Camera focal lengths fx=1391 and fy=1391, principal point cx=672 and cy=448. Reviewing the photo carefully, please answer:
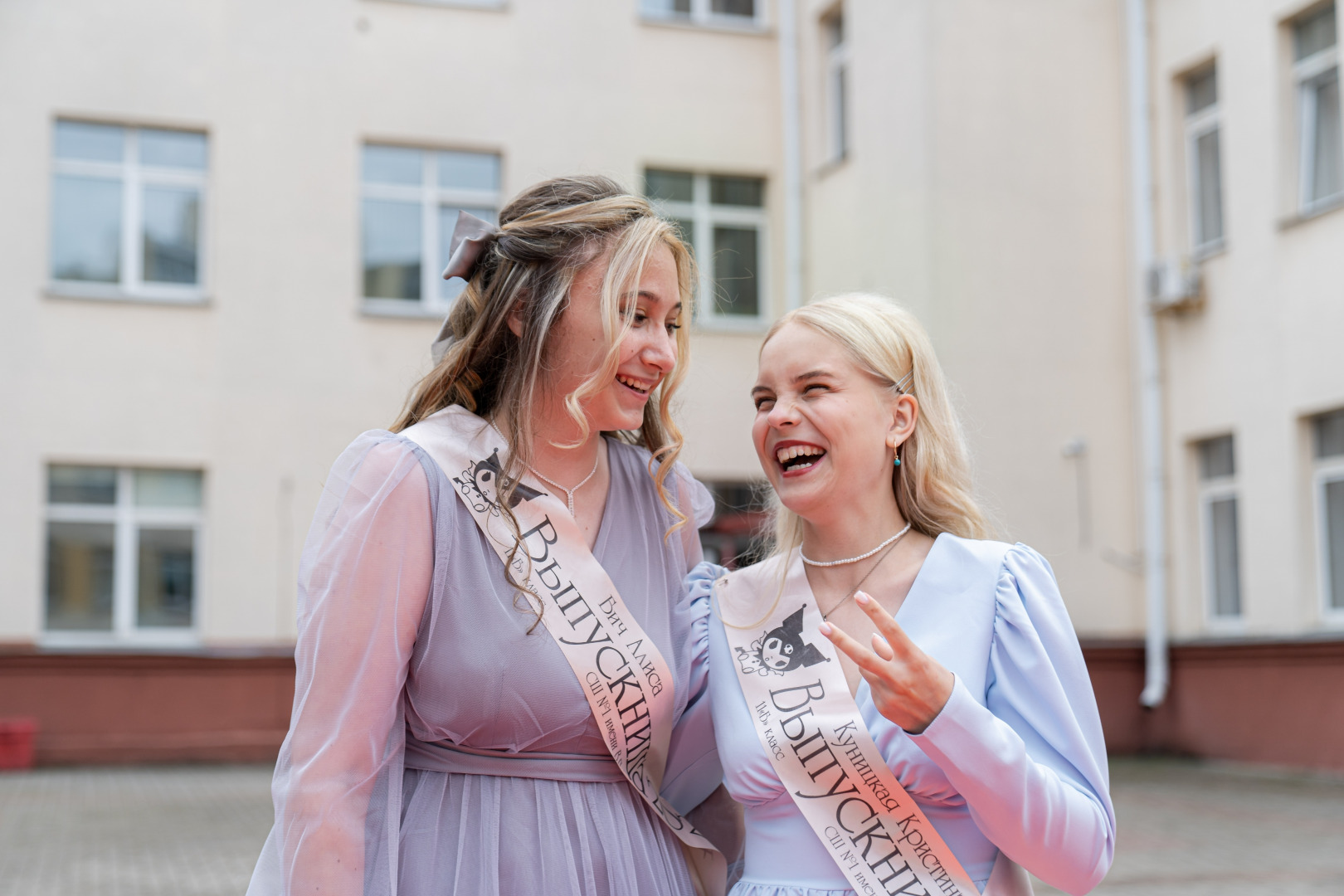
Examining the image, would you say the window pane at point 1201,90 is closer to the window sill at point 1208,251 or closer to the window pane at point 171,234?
the window sill at point 1208,251

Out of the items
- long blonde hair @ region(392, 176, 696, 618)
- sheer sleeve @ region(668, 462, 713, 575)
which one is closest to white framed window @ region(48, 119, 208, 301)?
sheer sleeve @ region(668, 462, 713, 575)

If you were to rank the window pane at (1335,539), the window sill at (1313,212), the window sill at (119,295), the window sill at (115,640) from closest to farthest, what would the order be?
the window sill at (1313,212) → the window pane at (1335,539) → the window sill at (115,640) → the window sill at (119,295)

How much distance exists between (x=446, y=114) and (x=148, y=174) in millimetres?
2786

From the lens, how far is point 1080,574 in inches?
495

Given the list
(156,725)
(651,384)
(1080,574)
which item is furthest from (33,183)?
(651,384)

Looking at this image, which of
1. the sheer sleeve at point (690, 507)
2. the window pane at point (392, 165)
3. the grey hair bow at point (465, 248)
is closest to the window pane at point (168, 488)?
the window pane at point (392, 165)

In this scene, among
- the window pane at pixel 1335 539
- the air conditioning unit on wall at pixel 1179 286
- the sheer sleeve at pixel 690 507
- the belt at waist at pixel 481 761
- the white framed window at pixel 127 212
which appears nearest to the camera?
the belt at waist at pixel 481 761

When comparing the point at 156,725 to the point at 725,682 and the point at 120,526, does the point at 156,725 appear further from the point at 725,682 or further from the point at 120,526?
the point at 725,682

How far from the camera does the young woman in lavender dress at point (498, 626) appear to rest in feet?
6.30

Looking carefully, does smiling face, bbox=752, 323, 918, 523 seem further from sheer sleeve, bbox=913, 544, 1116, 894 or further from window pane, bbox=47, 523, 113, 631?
window pane, bbox=47, 523, 113, 631

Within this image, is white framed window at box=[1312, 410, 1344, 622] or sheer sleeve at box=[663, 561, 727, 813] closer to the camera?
sheer sleeve at box=[663, 561, 727, 813]

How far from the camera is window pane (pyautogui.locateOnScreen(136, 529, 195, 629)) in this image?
492 inches

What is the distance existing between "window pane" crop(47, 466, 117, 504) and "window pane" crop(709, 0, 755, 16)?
24.4 ft

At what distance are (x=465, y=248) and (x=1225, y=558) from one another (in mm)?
11159
